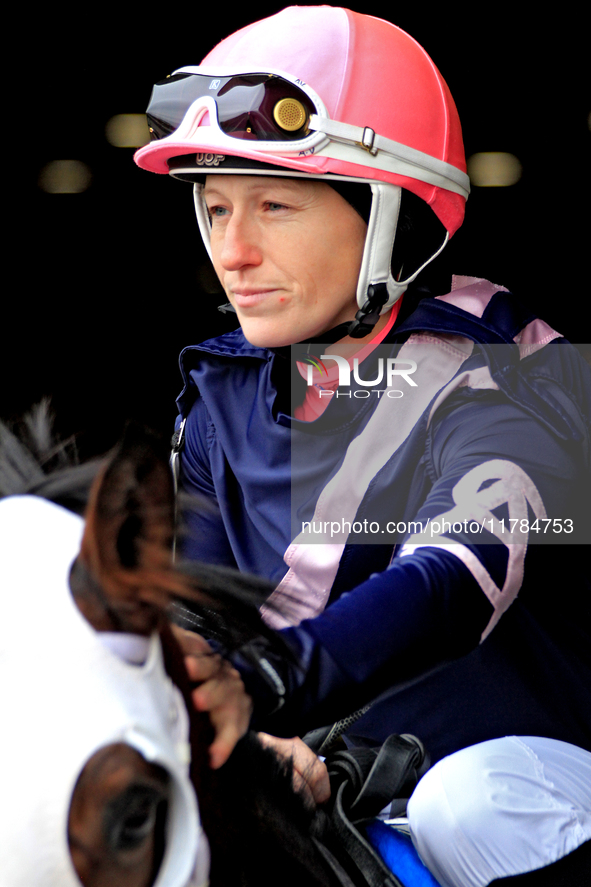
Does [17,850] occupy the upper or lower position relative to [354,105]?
lower

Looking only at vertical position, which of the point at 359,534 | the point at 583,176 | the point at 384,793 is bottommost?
the point at 384,793

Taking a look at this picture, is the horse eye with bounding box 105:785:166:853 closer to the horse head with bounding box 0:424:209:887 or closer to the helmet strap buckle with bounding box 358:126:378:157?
the horse head with bounding box 0:424:209:887

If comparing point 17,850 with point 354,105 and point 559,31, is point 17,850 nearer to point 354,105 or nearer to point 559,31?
point 354,105

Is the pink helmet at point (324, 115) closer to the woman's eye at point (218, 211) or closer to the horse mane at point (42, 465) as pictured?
the woman's eye at point (218, 211)

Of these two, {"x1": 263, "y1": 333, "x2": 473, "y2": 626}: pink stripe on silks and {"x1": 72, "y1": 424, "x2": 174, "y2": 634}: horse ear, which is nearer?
{"x1": 72, "y1": 424, "x2": 174, "y2": 634}: horse ear

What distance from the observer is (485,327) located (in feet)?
3.83

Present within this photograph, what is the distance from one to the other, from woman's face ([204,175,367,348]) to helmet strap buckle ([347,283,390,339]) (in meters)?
0.03

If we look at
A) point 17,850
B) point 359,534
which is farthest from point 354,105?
point 17,850

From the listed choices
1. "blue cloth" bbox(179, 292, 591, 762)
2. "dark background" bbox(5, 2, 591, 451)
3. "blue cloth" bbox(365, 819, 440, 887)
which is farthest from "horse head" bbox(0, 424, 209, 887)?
"dark background" bbox(5, 2, 591, 451)

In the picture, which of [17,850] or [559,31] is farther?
[559,31]

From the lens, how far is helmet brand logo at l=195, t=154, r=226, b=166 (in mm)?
1157

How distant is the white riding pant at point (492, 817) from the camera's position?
856 mm

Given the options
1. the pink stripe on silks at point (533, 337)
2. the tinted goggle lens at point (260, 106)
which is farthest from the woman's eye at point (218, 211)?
the pink stripe on silks at point (533, 337)

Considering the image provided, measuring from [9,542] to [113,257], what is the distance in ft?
9.42
